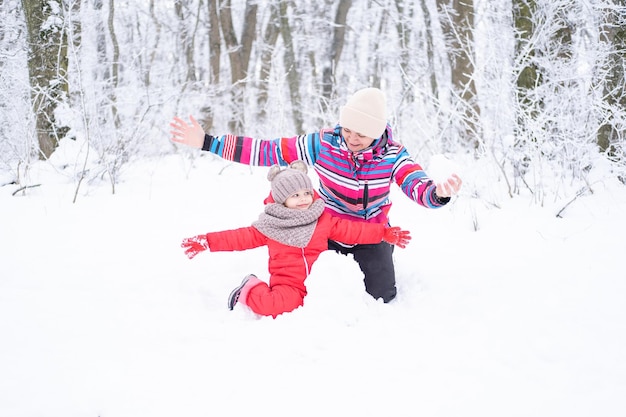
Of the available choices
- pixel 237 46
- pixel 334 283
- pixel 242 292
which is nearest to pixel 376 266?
pixel 334 283

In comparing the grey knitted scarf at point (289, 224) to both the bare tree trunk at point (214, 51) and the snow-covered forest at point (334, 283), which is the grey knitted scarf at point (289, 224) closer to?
the snow-covered forest at point (334, 283)

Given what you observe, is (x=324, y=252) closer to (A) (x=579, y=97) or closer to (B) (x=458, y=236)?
(B) (x=458, y=236)

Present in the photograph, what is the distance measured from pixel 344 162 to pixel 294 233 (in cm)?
53

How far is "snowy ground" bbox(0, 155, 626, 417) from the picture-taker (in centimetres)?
151

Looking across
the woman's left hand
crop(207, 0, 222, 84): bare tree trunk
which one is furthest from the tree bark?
the woman's left hand

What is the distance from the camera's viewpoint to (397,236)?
8.02 ft

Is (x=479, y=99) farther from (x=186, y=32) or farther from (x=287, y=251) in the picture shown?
(x=186, y=32)

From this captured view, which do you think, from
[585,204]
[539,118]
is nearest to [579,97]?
[539,118]

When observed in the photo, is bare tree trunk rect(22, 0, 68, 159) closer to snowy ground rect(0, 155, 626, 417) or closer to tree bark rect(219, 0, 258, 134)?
snowy ground rect(0, 155, 626, 417)

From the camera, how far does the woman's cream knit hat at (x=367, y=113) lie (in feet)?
7.91

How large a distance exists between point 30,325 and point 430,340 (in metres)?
1.70

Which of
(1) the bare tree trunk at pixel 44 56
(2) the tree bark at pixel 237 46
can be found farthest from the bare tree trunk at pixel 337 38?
(1) the bare tree trunk at pixel 44 56

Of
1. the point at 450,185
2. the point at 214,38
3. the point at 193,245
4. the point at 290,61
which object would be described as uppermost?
the point at 450,185

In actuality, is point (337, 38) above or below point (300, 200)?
below
